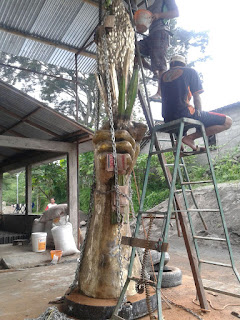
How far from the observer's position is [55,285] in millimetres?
4973

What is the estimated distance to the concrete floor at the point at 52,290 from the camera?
3.59m

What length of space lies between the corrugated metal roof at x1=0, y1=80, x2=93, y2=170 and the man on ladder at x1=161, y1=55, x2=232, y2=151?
3545 millimetres

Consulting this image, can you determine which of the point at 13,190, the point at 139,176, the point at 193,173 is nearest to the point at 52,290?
the point at 193,173

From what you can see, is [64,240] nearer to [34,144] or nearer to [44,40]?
[34,144]

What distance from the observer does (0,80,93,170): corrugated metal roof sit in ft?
21.3

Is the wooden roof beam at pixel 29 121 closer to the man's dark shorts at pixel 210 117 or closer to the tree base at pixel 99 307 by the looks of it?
the man's dark shorts at pixel 210 117

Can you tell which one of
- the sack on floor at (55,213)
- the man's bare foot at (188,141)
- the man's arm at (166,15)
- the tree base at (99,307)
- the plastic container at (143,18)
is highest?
the man's arm at (166,15)

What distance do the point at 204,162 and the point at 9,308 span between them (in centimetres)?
1311

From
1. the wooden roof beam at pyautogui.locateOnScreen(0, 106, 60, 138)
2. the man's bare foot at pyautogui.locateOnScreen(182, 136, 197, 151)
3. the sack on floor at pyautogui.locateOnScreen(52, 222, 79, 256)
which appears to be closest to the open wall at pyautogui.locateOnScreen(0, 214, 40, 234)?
the sack on floor at pyautogui.locateOnScreen(52, 222, 79, 256)

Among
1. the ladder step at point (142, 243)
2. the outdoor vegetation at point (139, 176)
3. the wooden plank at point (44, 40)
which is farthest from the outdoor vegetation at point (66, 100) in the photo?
the ladder step at point (142, 243)

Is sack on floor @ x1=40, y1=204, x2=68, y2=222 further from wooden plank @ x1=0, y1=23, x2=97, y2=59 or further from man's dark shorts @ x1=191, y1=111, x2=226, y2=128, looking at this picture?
man's dark shorts @ x1=191, y1=111, x2=226, y2=128

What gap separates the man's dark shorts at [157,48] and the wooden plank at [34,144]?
12.9 feet

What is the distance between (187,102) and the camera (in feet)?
12.0

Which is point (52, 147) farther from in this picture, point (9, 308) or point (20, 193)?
point (20, 193)
